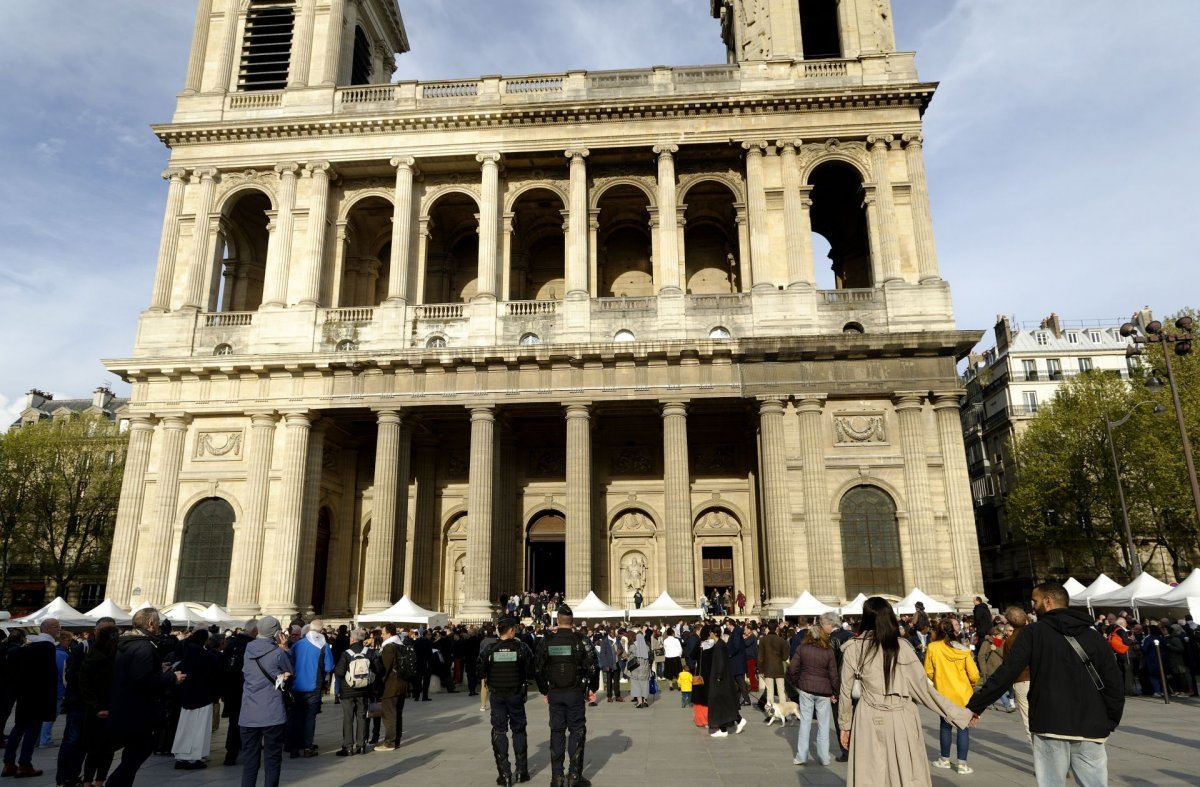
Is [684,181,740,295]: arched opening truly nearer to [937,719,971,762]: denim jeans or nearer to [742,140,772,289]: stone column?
[742,140,772,289]: stone column

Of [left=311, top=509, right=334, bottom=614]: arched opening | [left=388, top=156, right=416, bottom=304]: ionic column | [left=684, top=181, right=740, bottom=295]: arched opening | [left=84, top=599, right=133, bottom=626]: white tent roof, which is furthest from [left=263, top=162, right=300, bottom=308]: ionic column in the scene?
[left=684, top=181, right=740, bottom=295]: arched opening

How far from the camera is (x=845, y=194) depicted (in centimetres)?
3291

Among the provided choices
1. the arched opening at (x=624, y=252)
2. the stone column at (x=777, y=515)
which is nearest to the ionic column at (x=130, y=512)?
the arched opening at (x=624, y=252)

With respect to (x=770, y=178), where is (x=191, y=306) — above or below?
below

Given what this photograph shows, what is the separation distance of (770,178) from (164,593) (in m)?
25.4

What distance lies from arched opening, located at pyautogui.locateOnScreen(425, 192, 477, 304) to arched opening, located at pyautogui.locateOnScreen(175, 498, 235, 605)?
1139cm

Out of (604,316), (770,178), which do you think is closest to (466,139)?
(604,316)

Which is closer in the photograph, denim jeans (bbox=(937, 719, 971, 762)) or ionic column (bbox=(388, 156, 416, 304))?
denim jeans (bbox=(937, 719, 971, 762))

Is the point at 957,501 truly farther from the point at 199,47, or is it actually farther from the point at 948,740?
the point at 199,47

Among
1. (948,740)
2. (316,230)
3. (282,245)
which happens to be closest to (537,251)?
(316,230)

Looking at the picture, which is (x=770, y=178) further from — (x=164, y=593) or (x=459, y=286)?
(x=164, y=593)

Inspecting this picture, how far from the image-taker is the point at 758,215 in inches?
1115

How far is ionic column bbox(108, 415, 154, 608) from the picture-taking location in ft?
88.3

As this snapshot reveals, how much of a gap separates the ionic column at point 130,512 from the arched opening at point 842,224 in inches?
1042
